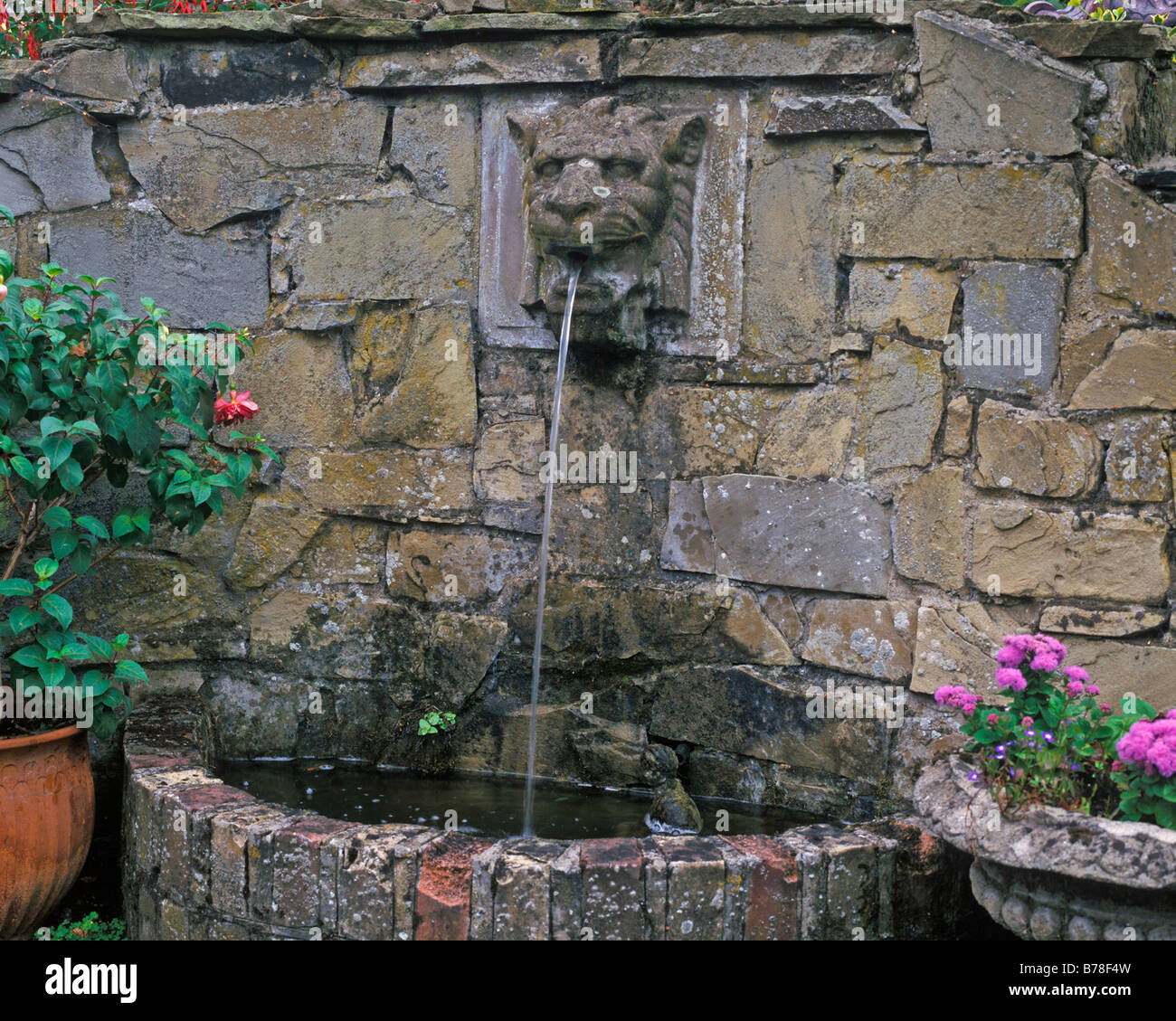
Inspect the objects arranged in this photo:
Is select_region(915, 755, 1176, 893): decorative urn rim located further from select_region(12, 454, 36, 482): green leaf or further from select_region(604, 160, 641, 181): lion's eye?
select_region(12, 454, 36, 482): green leaf

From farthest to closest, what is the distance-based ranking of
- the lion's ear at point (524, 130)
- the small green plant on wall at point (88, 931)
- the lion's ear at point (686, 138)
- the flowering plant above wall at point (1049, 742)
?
the lion's ear at point (524, 130), the lion's ear at point (686, 138), the small green plant on wall at point (88, 931), the flowering plant above wall at point (1049, 742)

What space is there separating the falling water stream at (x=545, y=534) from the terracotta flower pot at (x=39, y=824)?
4.19ft

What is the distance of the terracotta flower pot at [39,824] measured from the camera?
3.01m

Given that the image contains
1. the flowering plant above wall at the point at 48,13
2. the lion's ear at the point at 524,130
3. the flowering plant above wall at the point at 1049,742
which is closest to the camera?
the flowering plant above wall at the point at 1049,742

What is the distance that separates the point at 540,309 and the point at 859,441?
1102mm

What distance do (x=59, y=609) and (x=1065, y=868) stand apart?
2550 mm

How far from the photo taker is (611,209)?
10.7ft

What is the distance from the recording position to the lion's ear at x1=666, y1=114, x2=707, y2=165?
3410 mm
